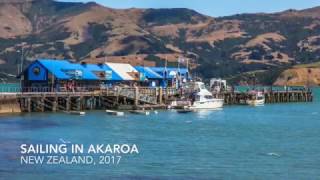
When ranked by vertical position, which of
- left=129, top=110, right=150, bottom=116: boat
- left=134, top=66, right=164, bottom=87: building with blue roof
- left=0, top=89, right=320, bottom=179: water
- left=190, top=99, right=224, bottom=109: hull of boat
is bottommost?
left=0, top=89, right=320, bottom=179: water

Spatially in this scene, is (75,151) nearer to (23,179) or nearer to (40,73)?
(23,179)

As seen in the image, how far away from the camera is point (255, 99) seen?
526 ft

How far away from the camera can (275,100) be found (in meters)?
178

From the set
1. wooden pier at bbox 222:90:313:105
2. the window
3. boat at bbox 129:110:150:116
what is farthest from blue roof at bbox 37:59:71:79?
wooden pier at bbox 222:90:313:105

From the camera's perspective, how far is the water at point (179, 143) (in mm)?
50562

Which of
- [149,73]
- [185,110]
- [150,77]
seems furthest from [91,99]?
[149,73]

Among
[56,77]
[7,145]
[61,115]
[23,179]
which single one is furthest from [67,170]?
[56,77]

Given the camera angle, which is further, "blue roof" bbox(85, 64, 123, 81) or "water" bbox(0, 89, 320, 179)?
"blue roof" bbox(85, 64, 123, 81)

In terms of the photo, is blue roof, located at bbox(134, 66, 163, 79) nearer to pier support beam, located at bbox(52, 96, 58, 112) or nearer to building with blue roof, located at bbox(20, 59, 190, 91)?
building with blue roof, located at bbox(20, 59, 190, 91)

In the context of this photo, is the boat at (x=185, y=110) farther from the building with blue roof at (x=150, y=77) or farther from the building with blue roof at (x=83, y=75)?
the building with blue roof at (x=150, y=77)

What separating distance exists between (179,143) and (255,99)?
303 ft

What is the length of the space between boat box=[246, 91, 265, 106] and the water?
4500cm

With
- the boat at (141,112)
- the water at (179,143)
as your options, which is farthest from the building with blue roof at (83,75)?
the boat at (141,112)

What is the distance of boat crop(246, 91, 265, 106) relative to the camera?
6265 inches
